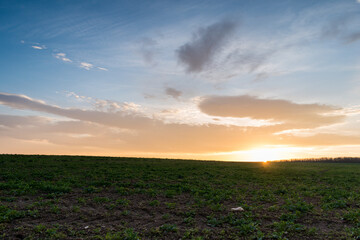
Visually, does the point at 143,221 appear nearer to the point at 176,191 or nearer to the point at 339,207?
the point at 176,191

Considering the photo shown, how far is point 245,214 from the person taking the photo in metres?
15.6

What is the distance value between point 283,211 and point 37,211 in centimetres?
1586

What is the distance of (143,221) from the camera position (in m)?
14.4

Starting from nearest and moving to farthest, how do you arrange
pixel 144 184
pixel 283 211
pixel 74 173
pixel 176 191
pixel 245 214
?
pixel 245 214, pixel 283 211, pixel 176 191, pixel 144 184, pixel 74 173

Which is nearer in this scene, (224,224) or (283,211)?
(224,224)

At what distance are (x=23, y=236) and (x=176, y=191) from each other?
42.1 ft

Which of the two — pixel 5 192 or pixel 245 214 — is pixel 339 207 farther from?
pixel 5 192

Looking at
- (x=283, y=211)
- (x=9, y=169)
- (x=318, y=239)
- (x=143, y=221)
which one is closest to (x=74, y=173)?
(x=9, y=169)

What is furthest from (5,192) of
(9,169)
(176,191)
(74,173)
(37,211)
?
(176,191)

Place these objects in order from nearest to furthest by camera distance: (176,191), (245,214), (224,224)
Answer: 1. (224,224)
2. (245,214)
3. (176,191)

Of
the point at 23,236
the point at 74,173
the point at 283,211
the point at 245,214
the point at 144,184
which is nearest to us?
the point at 23,236

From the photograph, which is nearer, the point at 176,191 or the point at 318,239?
the point at 318,239

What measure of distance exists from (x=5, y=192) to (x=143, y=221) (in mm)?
12650

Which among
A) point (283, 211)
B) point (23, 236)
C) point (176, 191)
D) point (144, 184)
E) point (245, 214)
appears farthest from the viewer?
point (144, 184)
